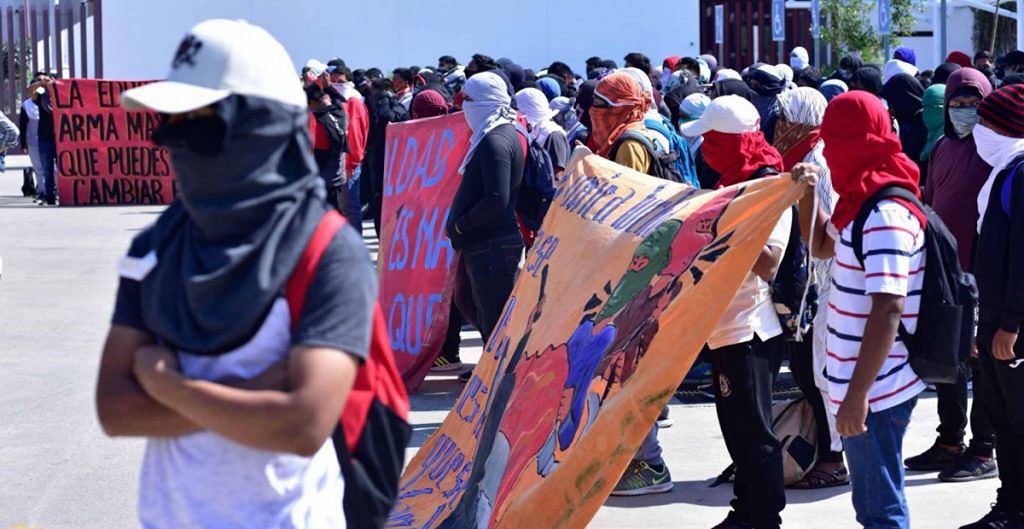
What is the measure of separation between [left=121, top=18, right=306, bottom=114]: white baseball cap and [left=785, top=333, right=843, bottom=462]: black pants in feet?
14.0

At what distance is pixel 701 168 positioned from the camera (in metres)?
10.2

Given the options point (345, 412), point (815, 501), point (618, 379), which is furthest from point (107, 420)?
point (815, 501)

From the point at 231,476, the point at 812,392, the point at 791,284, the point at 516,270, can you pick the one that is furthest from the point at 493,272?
the point at 231,476

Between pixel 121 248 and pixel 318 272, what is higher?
pixel 318 272

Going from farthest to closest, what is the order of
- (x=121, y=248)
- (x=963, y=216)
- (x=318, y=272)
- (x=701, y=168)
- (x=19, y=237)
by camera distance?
(x=19, y=237), (x=121, y=248), (x=701, y=168), (x=963, y=216), (x=318, y=272)

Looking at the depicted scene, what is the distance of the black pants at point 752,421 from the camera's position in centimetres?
550

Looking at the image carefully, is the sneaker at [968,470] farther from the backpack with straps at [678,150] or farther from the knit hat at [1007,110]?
the backpack with straps at [678,150]

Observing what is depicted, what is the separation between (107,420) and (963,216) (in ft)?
19.0

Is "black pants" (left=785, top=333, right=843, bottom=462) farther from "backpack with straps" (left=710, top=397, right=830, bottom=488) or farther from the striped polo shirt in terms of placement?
the striped polo shirt

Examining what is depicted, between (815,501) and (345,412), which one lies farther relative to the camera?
(815,501)

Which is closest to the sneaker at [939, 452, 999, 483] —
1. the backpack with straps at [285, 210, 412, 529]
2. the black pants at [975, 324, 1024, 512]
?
the black pants at [975, 324, 1024, 512]

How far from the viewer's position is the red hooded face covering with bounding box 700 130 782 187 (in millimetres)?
5852

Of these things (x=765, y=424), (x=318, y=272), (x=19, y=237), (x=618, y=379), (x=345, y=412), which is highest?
(x=318, y=272)

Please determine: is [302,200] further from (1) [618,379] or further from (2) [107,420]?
(1) [618,379]
